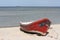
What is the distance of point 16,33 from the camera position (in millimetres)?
11195

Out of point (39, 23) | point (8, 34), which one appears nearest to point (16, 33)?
point (8, 34)

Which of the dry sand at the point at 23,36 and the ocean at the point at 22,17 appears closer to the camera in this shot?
the dry sand at the point at 23,36

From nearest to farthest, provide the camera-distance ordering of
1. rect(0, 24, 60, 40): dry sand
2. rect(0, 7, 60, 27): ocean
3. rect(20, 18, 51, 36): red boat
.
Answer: rect(0, 24, 60, 40): dry sand → rect(20, 18, 51, 36): red boat → rect(0, 7, 60, 27): ocean

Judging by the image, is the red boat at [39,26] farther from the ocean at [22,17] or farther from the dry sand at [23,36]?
the ocean at [22,17]

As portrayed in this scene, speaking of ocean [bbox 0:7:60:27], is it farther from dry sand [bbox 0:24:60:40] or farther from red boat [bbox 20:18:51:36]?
red boat [bbox 20:18:51:36]

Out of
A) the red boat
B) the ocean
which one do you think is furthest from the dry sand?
the ocean

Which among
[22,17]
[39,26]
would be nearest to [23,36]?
[39,26]

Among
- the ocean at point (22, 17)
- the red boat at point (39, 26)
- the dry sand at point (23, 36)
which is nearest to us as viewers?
the dry sand at point (23, 36)

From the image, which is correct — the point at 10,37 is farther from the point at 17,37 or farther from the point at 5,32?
the point at 5,32

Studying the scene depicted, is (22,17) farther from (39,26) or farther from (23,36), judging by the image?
(23,36)

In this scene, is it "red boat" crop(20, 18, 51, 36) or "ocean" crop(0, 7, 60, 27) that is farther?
"ocean" crop(0, 7, 60, 27)

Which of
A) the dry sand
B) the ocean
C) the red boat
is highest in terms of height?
the red boat

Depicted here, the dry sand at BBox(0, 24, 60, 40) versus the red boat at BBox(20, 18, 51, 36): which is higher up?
the red boat at BBox(20, 18, 51, 36)

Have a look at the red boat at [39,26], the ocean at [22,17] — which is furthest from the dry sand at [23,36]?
the ocean at [22,17]
